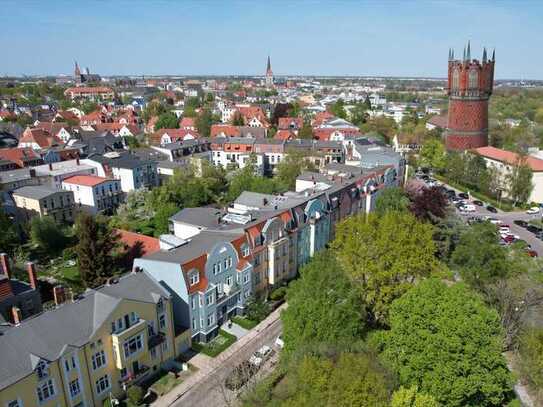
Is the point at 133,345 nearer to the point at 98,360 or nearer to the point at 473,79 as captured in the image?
the point at 98,360

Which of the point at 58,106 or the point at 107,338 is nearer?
the point at 107,338

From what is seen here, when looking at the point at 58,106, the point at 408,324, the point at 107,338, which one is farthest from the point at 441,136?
the point at 58,106

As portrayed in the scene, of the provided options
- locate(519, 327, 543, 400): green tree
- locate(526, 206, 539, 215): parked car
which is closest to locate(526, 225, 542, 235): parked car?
locate(526, 206, 539, 215): parked car

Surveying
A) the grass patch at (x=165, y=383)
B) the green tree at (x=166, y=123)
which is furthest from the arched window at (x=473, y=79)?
the grass patch at (x=165, y=383)

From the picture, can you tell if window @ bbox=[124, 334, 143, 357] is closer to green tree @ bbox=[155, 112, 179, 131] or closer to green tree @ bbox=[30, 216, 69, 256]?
green tree @ bbox=[30, 216, 69, 256]

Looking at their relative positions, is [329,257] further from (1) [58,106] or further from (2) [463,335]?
(1) [58,106]

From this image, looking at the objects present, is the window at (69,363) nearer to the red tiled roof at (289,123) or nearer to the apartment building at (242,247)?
the apartment building at (242,247)
